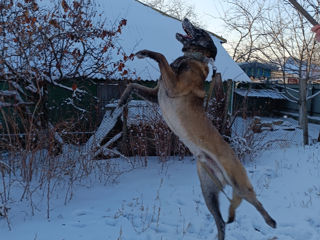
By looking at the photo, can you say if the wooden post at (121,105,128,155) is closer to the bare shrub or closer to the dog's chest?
the bare shrub

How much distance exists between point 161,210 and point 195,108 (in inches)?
108

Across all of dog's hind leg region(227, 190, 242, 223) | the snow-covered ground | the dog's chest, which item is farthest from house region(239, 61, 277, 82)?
the dog's chest

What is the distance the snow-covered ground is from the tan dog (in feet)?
5.98

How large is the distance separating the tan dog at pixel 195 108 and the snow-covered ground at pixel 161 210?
5.98ft

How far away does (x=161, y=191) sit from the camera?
518 centimetres

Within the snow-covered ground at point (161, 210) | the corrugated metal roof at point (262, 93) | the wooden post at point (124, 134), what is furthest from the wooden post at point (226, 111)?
the corrugated metal roof at point (262, 93)

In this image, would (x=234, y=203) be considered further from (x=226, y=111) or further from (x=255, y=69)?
(x=255, y=69)

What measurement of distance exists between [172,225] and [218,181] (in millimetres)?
1999

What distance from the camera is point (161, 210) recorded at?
445 centimetres

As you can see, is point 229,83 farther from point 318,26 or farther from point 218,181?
point 218,181

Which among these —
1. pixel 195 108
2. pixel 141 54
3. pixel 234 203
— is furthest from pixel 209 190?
pixel 141 54

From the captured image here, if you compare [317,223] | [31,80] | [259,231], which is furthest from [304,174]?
[31,80]

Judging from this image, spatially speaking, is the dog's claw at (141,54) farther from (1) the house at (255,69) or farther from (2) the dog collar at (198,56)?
(1) the house at (255,69)

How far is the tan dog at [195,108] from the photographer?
6.79ft
